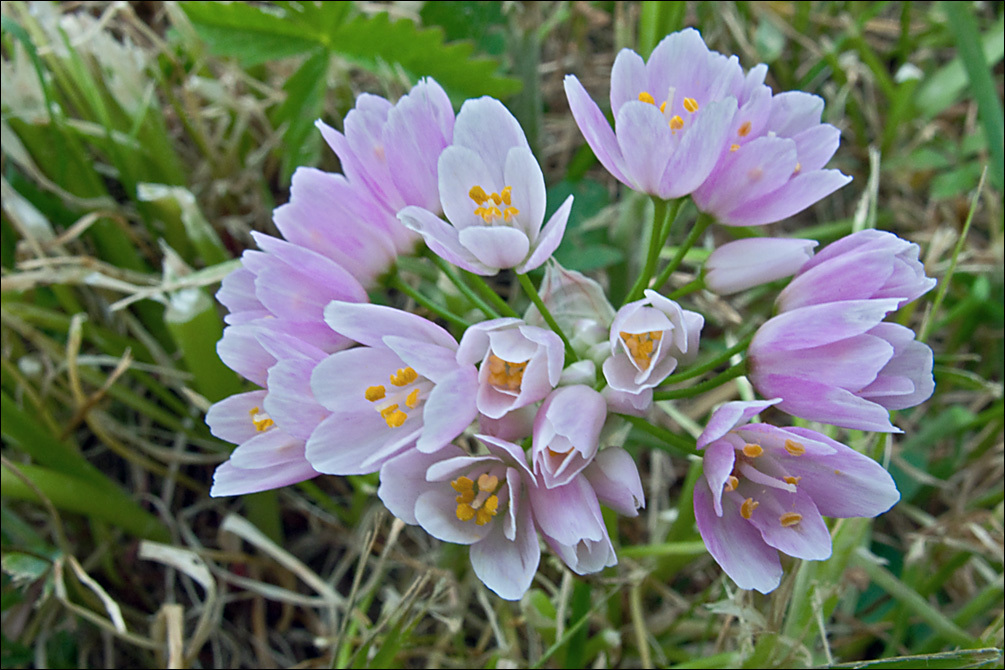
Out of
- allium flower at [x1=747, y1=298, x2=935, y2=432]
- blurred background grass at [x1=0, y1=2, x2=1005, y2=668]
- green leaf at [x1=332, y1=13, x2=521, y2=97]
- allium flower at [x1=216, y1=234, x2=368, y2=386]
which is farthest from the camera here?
green leaf at [x1=332, y1=13, x2=521, y2=97]

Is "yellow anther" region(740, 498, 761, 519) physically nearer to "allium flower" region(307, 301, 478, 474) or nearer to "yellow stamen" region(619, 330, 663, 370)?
"yellow stamen" region(619, 330, 663, 370)

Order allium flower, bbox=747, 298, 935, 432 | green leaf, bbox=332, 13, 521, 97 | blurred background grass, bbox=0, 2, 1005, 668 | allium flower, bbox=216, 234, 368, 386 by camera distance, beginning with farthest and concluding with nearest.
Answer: green leaf, bbox=332, 13, 521, 97, blurred background grass, bbox=0, 2, 1005, 668, allium flower, bbox=216, 234, 368, 386, allium flower, bbox=747, 298, 935, 432

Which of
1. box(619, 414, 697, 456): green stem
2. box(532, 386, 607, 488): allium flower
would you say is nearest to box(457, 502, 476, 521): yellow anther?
box(532, 386, 607, 488): allium flower

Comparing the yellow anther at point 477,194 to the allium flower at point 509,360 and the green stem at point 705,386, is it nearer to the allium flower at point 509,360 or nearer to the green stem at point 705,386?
the allium flower at point 509,360

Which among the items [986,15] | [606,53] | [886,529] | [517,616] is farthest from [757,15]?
[517,616]

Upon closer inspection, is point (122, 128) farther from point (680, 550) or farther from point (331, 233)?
point (680, 550)

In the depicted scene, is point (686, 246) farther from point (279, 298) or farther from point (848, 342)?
point (279, 298)

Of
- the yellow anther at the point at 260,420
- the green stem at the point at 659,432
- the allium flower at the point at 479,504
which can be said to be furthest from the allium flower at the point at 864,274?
the yellow anther at the point at 260,420
